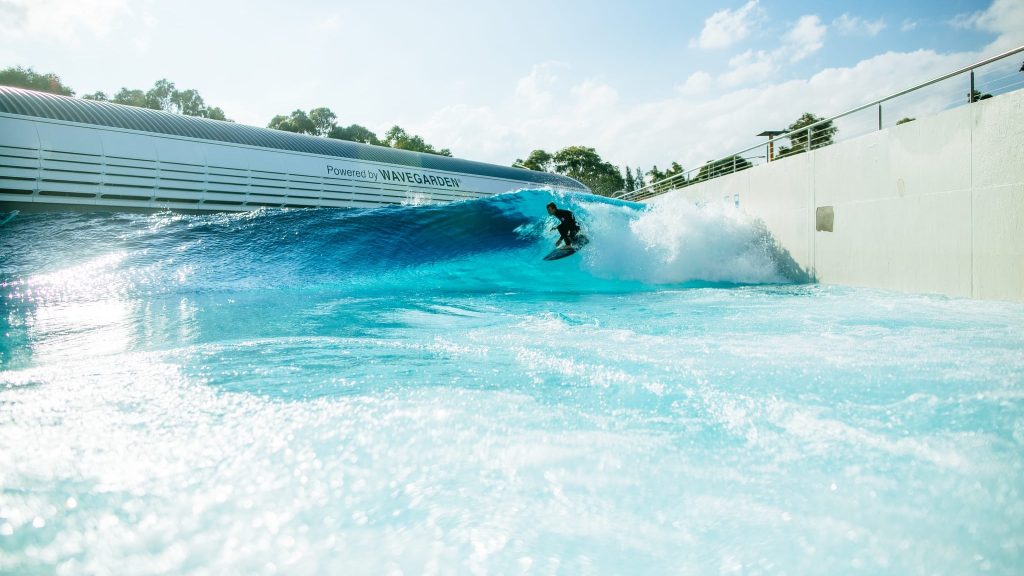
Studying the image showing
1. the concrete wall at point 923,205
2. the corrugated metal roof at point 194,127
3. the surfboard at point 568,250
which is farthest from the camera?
the corrugated metal roof at point 194,127

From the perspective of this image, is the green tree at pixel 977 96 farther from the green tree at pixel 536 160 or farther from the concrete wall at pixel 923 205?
the green tree at pixel 536 160

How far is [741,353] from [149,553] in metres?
3.16

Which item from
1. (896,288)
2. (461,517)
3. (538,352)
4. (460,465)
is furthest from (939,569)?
(896,288)

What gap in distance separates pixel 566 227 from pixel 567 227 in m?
0.02

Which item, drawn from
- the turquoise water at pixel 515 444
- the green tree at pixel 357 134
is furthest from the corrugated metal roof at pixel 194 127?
the green tree at pixel 357 134

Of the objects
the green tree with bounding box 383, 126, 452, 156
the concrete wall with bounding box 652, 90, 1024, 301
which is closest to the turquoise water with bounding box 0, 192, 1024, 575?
the concrete wall with bounding box 652, 90, 1024, 301

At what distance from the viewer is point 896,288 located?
7.46 meters

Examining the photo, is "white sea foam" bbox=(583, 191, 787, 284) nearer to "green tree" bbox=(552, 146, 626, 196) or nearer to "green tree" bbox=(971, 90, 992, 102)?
"green tree" bbox=(971, 90, 992, 102)

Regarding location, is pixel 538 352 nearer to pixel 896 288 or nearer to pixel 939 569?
pixel 939 569

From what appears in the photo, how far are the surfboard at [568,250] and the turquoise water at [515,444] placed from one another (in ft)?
17.5

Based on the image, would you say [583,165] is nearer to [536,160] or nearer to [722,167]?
[536,160]

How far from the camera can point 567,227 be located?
1090 cm

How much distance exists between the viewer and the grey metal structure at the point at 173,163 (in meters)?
11.6

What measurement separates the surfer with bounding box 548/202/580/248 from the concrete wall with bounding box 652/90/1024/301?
3.99 m
